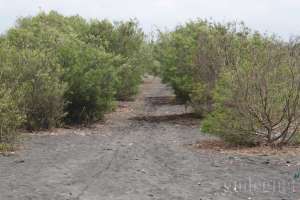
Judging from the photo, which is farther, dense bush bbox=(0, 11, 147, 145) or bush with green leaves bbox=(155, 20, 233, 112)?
bush with green leaves bbox=(155, 20, 233, 112)

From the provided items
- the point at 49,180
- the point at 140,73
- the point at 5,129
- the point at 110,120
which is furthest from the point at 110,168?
the point at 140,73

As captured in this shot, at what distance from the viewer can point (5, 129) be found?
45.0 ft

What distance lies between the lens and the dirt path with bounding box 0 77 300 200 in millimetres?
8602

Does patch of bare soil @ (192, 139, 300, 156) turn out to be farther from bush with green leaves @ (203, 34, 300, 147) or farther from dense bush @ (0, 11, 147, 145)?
dense bush @ (0, 11, 147, 145)

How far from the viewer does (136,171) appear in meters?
10.5

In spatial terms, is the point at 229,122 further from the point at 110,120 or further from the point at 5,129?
the point at 110,120

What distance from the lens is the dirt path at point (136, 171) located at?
860 centimetres

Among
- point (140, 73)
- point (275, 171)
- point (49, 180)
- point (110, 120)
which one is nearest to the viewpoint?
point (49, 180)

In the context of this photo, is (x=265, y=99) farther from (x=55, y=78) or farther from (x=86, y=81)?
(x=86, y=81)

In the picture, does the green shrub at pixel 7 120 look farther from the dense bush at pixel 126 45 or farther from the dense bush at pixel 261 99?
the dense bush at pixel 126 45

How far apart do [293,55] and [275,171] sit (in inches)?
151

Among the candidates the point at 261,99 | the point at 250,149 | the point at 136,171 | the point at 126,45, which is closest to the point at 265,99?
the point at 261,99

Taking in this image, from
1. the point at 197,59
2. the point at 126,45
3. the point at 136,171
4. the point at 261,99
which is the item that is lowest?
the point at 136,171

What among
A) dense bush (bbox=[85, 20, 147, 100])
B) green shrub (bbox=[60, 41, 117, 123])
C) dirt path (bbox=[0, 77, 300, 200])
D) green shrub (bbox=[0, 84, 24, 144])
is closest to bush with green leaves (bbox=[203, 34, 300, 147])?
dirt path (bbox=[0, 77, 300, 200])
